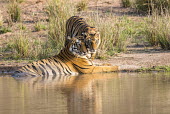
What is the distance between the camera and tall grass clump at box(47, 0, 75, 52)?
48.3 feet

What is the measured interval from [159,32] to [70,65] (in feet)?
13.7

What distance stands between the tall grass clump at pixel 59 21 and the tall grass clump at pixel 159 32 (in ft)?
7.87

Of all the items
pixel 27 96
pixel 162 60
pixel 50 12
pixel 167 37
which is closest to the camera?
pixel 27 96

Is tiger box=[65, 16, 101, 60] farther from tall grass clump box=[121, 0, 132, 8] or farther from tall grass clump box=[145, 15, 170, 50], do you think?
tall grass clump box=[121, 0, 132, 8]

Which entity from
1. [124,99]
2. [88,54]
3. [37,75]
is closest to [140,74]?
[88,54]

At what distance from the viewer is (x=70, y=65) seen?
38.6 ft

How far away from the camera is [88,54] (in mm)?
11836

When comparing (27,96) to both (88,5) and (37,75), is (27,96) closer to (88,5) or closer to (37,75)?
(37,75)

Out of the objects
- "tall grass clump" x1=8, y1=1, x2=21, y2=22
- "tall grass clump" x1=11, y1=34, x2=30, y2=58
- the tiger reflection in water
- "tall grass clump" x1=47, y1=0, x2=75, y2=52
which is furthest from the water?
"tall grass clump" x1=8, y1=1, x2=21, y2=22

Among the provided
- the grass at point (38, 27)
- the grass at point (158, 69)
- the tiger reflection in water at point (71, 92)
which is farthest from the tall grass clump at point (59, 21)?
the tiger reflection in water at point (71, 92)

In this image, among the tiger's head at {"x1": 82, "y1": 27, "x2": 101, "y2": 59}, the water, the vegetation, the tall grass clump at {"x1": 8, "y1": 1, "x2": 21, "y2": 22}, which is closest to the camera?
the water

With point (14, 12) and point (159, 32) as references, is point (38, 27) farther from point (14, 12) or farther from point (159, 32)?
point (159, 32)

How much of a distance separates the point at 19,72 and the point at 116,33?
4234 millimetres

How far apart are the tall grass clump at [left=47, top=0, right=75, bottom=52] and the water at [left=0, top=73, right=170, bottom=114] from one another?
3477mm
